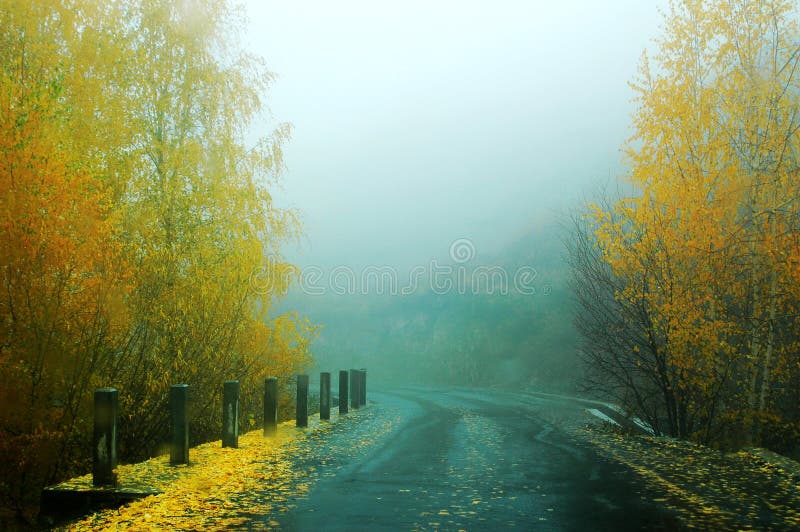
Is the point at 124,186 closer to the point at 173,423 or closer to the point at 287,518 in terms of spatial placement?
the point at 173,423

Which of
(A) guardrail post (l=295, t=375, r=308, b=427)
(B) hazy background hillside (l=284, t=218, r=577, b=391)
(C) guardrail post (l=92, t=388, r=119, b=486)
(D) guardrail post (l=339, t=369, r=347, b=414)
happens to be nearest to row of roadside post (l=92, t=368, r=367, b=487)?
(C) guardrail post (l=92, t=388, r=119, b=486)

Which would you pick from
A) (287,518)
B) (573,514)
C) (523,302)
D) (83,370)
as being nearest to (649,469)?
(573,514)

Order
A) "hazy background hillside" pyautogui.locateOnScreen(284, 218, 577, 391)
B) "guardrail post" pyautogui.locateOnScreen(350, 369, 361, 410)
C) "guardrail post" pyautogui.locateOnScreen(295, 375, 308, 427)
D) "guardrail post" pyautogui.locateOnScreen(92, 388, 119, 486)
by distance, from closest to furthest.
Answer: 1. "guardrail post" pyautogui.locateOnScreen(92, 388, 119, 486)
2. "guardrail post" pyautogui.locateOnScreen(295, 375, 308, 427)
3. "guardrail post" pyautogui.locateOnScreen(350, 369, 361, 410)
4. "hazy background hillside" pyautogui.locateOnScreen(284, 218, 577, 391)

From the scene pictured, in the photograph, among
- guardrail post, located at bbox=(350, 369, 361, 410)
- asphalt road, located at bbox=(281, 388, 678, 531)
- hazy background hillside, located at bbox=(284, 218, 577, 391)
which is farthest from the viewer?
hazy background hillside, located at bbox=(284, 218, 577, 391)

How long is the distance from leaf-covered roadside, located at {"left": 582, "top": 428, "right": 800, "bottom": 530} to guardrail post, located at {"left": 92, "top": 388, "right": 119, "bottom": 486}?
229 inches

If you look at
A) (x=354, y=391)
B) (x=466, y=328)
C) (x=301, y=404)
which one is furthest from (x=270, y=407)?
(x=466, y=328)

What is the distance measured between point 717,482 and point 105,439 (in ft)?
23.1

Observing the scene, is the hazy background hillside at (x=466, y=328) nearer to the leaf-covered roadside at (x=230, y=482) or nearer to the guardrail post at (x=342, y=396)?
the guardrail post at (x=342, y=396)

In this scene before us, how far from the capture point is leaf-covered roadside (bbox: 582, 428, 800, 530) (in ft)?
22.0

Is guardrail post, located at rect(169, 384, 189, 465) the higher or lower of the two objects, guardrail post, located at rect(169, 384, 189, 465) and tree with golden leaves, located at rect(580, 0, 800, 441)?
the lower

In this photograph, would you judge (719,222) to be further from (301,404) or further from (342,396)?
(342,396)

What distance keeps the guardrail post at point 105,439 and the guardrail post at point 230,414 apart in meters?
3.24

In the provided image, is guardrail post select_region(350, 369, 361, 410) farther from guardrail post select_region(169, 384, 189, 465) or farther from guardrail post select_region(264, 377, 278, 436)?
guardrail post select_region(169, 384, 189, 465)

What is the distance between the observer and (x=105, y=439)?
7.75 meters
